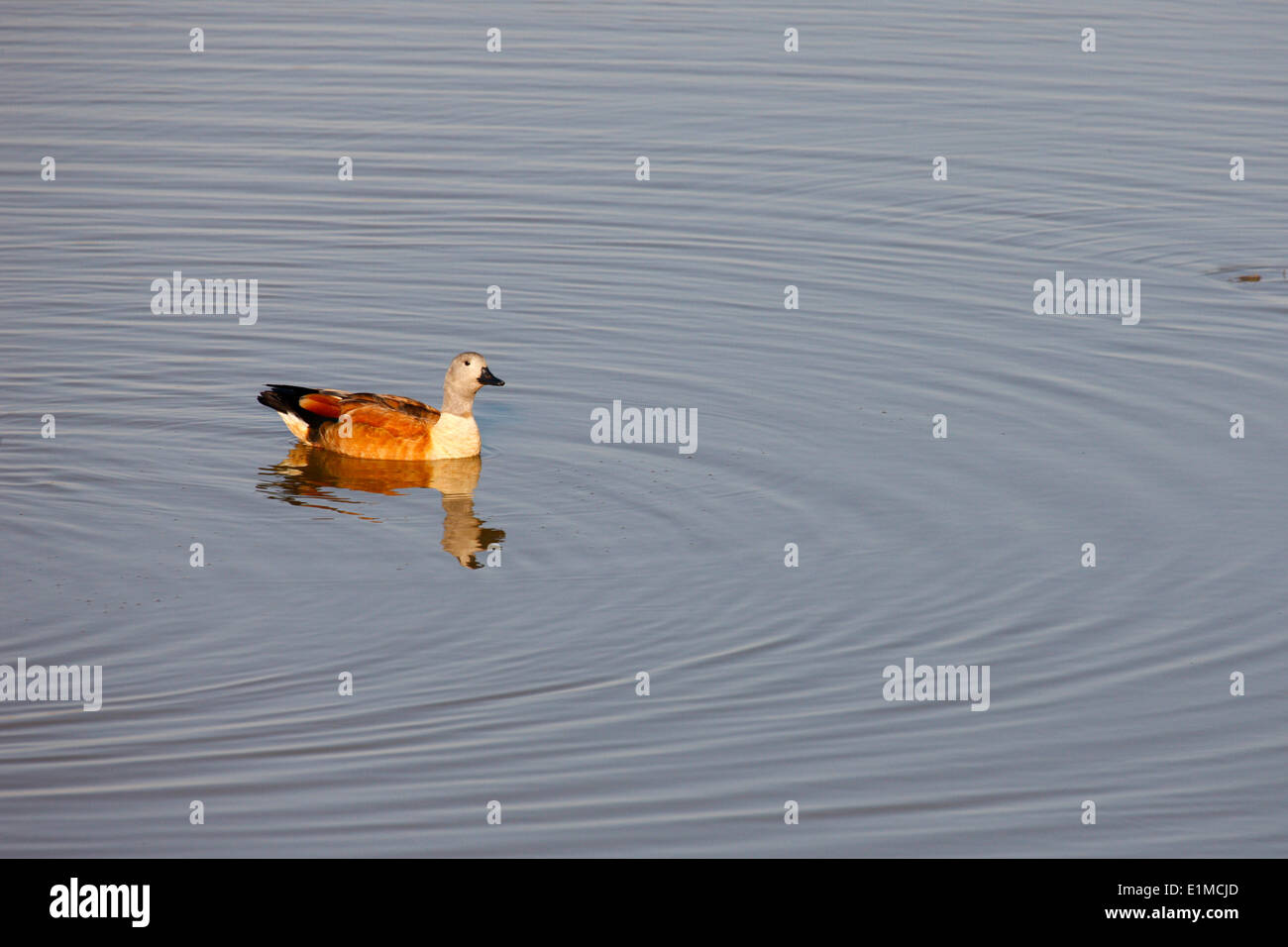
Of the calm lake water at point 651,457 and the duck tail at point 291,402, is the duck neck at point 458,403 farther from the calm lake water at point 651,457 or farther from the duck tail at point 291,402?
the duck tail at point 291,402

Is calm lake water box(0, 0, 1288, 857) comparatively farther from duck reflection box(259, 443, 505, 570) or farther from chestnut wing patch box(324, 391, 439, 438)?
chestnut wing patch box(324, 391, 439, 438)

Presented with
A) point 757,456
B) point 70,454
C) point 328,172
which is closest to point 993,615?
point 757,456

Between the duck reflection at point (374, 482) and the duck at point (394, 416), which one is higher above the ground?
the duck at point (394, 416)

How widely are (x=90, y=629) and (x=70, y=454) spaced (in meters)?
3.54

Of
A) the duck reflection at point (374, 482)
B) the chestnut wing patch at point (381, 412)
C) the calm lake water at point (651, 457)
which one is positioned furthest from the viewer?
the chestnut wing patch at point (381, 412)

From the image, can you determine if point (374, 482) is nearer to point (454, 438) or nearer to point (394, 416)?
point (394, 416)

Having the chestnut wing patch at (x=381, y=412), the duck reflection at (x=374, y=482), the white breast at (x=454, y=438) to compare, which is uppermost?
the chestnut wing patch at (x=381, y=412)

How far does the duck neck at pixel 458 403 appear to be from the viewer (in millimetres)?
14438

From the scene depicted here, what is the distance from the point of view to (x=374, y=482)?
1432cm

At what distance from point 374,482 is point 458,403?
93 centimetres

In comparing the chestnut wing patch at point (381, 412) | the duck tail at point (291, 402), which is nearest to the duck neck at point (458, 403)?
the chestnut wing patch at point (381, 412)

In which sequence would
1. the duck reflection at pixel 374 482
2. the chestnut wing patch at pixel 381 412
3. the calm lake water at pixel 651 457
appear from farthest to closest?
the chestnut wing patch at pixel 381 412 → the duck reflection at pixel 374 482 → the calm lake water at pixel 651 457

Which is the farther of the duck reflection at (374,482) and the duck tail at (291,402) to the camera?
the duck tail at (291,402)

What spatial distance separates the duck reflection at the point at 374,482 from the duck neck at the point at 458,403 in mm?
381
